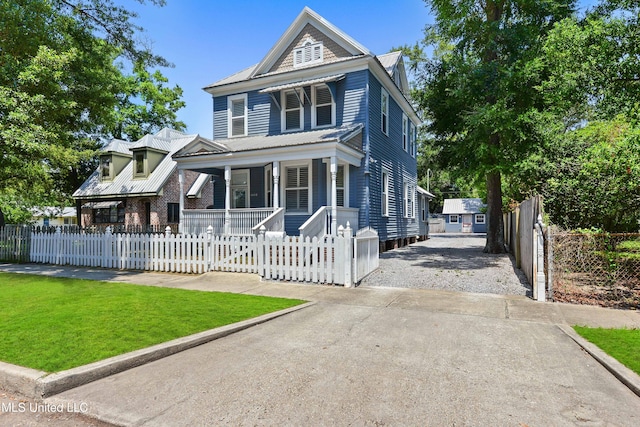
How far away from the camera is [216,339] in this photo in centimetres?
516

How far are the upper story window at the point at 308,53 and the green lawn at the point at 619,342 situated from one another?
1457 centimetres

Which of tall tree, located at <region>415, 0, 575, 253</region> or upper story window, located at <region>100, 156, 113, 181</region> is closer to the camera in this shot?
tall tree, located at <region>415, 0, 575, 253</region>

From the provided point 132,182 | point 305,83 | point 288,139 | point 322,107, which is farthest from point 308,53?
point 132,182

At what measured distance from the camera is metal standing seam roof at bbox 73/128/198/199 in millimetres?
23969

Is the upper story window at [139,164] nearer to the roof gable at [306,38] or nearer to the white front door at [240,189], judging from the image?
the white front door at [240,189]

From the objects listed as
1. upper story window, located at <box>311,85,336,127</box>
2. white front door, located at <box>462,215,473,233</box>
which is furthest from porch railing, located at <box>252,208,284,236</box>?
white front door, located at <box>462,215,473,233</box>

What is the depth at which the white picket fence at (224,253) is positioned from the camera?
934 cm

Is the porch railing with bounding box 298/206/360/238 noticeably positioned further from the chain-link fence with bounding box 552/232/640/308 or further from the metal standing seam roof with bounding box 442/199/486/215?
the metal standing seam roof with bounding box 442/199/486/215

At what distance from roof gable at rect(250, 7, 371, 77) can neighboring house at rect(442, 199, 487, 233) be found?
1535 inches

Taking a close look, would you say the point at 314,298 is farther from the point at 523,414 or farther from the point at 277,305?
the point at 523,414

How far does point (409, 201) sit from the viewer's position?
23.0 m

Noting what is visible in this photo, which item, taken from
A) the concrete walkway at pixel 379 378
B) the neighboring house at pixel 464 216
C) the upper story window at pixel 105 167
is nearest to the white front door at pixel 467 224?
the neighboring house at pixel 464 216

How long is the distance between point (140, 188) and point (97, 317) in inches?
811

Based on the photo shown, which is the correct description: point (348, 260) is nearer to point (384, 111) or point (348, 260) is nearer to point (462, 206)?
point (384, 111)
